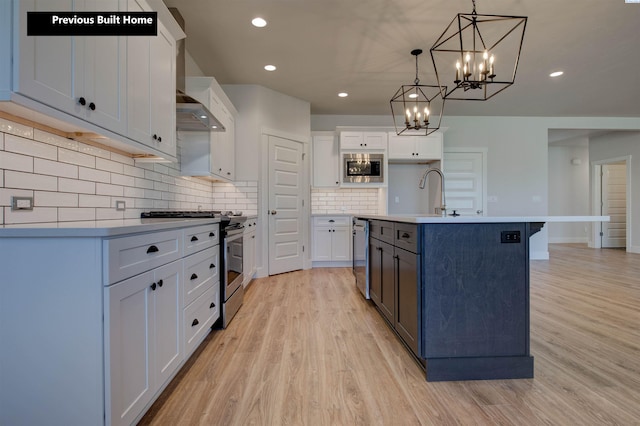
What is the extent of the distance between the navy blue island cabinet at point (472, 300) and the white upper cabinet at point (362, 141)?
3642mm

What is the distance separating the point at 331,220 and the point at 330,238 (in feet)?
1.02

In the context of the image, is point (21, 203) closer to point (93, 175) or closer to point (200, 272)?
point (93, 175)

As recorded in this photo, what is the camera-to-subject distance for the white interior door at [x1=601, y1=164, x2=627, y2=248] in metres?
7.29

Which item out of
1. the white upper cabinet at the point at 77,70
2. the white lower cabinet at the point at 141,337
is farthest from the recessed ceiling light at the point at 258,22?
the white lower cabinet at the point at 141,337

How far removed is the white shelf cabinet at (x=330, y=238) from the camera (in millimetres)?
5039

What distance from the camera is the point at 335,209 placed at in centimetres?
546

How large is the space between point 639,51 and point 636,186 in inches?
173

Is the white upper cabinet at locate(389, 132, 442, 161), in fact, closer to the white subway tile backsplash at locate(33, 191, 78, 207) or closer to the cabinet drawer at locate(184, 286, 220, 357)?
the cabinet drawer at locate(184, 286, 220, 357)

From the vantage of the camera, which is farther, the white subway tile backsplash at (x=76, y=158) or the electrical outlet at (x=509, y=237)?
the electrical outlet at (x=509, y=237)

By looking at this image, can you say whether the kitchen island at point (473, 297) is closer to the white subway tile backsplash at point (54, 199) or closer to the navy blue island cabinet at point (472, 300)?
the navy blue island cabinet at point (472, 300)

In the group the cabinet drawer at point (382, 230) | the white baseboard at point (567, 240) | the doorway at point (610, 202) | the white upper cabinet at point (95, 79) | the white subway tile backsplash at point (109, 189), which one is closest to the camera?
the white upper cabinet at point (95, 79)

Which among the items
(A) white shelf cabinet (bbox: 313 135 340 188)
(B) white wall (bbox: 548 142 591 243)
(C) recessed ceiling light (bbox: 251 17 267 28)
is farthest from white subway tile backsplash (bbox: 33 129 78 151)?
(B) white wall (bbox: 548 142 591 243)

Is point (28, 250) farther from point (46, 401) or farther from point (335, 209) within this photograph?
point (335, 209)

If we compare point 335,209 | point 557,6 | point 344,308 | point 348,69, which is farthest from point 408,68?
point 344,308
